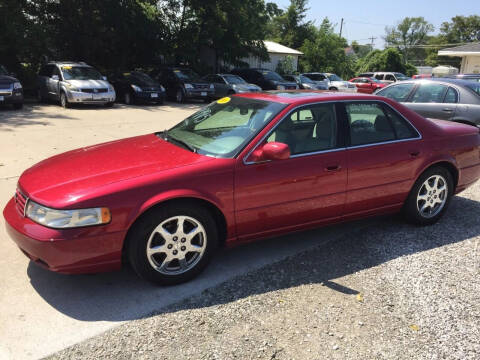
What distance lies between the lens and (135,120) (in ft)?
43.2

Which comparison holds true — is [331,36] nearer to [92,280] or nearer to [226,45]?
[226,45]

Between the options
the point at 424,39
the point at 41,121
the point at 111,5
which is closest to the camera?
the point at 41,121

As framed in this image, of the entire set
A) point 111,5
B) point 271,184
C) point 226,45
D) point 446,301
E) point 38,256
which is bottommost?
point 446,301

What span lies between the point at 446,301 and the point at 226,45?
2405cm

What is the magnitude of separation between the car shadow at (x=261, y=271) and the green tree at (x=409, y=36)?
9932 cm

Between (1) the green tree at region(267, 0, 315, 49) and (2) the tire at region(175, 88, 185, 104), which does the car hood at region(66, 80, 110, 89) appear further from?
(1) the green tree at region(267, 0, 315, 49)

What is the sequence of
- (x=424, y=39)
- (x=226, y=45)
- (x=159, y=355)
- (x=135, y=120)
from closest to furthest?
1. (x=159, y=355)
2. (x=135, y=120)
3. (x=226, y=45)
4. (x=424, y=39)

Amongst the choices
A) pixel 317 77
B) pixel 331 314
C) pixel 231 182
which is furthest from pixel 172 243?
pixel 317 77

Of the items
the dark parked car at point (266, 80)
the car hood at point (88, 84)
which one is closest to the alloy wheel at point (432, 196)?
the car hood at point (88, 84)

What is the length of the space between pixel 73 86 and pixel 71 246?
534 inches

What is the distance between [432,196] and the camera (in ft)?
15.6

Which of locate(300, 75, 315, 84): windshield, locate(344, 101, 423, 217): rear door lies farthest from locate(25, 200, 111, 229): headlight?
locate(300, 75, 315, 84): windshield

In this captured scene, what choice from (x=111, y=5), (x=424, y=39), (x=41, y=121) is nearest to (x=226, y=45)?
(x=111, y=5)

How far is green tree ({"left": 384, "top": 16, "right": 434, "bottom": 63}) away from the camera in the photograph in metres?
94.6
